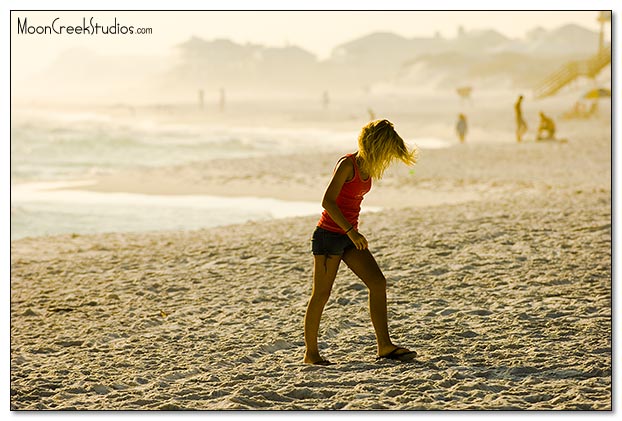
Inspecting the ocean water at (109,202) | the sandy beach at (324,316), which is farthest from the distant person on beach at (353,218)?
the ocean water at (109,202)

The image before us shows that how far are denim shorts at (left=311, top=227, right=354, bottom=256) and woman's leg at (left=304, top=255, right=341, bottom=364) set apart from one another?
0.05 m

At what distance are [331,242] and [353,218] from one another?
18cm

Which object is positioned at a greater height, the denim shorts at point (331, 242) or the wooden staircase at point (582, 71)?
the wooden staircase at point (582, 71)

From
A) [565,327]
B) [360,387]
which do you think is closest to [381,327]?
[360,387]

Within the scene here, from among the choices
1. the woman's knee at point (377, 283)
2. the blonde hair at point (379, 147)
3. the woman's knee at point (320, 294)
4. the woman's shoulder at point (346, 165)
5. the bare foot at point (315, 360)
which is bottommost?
the bare foot at point (315, 360)

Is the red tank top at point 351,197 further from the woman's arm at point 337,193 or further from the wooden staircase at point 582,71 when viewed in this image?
the wooden staircase at point 582,71

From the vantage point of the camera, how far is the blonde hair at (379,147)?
4.73 metres

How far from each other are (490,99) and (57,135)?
1581 inches

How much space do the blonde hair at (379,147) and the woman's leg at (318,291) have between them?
0.58 m

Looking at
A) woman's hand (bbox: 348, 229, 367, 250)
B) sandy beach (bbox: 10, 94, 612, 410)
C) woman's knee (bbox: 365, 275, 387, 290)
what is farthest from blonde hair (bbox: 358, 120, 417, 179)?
sandy beach (bbox: 10, 94, 612, 410)

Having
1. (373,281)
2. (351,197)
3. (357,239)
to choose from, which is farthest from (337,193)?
(373,281)

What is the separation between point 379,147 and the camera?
4.73 meters

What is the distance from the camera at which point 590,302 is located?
22.9 feet

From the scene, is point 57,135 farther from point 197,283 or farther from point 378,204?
point 197,283
